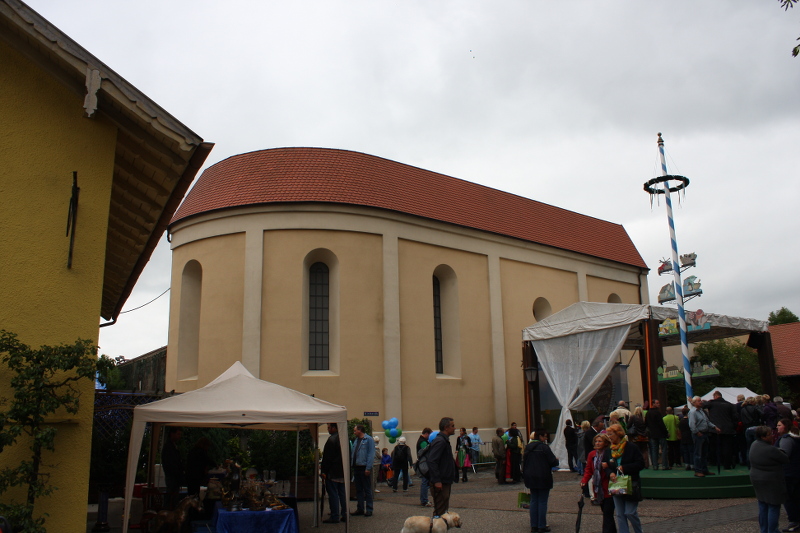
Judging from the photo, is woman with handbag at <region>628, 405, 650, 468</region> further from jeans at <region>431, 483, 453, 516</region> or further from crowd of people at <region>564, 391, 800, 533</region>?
jeans at <region>431, 483, 453, 516</region>

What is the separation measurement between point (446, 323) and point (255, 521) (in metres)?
17.1

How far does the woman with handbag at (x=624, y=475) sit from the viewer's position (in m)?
8.27

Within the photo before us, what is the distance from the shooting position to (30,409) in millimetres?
6699

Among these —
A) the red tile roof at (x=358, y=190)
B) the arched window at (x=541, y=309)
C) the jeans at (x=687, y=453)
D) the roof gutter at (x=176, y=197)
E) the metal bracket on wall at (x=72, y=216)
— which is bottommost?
the jeans at (x=687, y=453)

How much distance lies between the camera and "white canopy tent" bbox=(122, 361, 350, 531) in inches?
372

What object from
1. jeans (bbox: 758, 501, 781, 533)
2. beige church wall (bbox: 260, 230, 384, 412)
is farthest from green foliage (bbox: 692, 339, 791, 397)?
jeans (bbox: 758, 501, 781, 533)

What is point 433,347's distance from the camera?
24.5 metres

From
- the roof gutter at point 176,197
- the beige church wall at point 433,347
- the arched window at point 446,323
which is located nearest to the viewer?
the roof gutter at point 176,197

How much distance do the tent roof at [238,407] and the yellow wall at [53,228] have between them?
2.11 meters

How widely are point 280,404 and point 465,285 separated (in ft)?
53.6

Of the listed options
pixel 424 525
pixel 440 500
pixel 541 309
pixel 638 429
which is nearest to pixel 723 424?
pixel 638 429

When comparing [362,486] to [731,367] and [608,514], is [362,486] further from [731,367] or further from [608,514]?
[731,367]

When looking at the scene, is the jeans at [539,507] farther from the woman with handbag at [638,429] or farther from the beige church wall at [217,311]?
the beige church wall at [217,311]

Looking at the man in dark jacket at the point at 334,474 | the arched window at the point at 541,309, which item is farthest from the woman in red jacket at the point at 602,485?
the arched window at the point at 541,309
